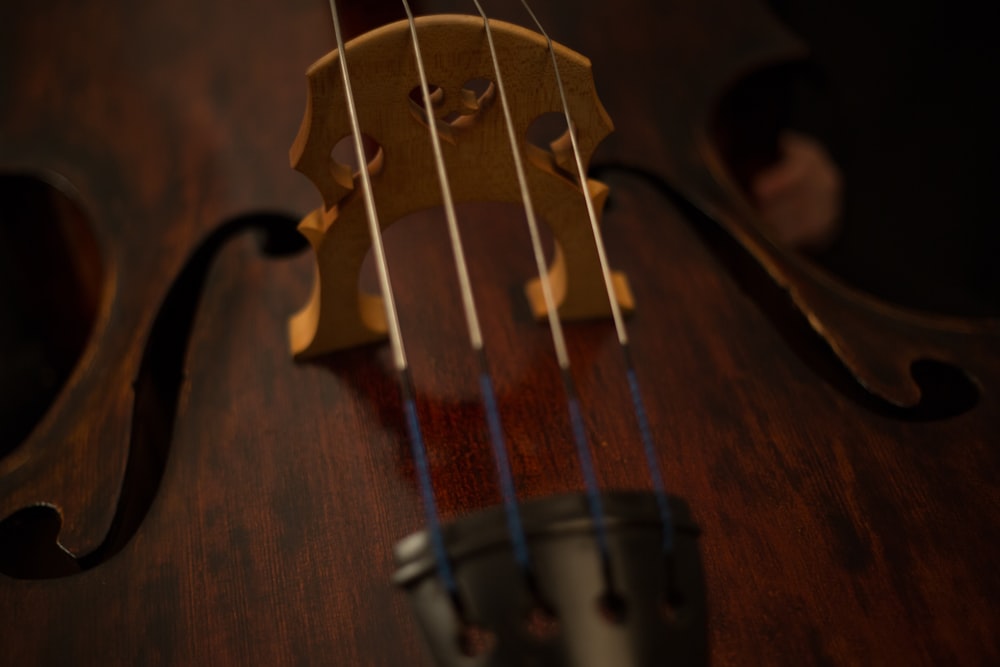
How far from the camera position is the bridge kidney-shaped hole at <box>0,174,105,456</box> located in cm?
109

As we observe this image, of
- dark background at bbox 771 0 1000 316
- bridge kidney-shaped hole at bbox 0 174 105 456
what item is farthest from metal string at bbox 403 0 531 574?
dark background at bbox 771 0 1000 316

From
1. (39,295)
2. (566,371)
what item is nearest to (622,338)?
(566,371)

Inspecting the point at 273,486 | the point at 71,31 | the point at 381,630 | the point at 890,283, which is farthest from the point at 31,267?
the point at 890,283

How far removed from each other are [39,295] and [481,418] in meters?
0.78

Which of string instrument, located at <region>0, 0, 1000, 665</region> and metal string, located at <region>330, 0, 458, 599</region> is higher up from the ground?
metal string, located at <region>330, 0, 458, 599</region>

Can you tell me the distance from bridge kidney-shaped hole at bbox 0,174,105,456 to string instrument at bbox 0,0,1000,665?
124 mm

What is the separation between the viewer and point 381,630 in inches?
23.0

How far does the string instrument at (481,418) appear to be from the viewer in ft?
1.70

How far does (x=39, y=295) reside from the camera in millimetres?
1226

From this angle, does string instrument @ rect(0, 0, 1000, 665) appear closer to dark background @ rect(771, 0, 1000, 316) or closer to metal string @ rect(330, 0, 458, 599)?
metal string @ rect(330, 0, 458, 599)

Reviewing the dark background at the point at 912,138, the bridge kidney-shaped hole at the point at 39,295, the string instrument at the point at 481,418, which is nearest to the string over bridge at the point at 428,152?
the string instrument at the point at 481,418

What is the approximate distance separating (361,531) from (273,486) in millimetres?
79

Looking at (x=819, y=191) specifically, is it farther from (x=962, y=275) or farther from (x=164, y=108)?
(x=164, y=108)

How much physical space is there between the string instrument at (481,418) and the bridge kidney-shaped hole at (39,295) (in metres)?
0.12
